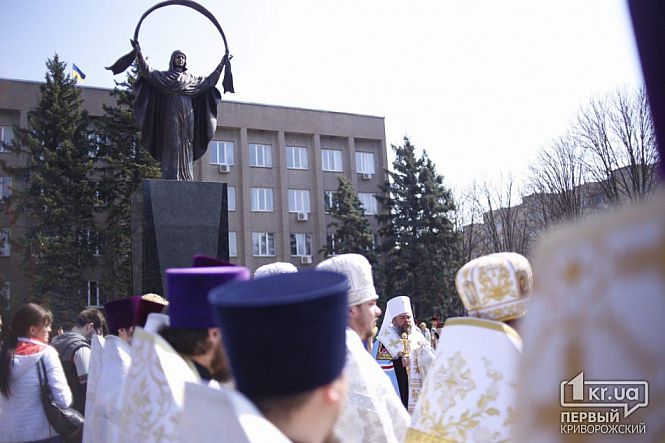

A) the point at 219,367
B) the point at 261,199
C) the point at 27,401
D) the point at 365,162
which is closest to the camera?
the point at 219,367

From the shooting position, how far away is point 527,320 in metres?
0.63

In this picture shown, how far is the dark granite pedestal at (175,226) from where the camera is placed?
7.58 meters

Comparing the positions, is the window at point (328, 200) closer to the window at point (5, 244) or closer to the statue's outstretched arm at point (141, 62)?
the window at point (5, 244)

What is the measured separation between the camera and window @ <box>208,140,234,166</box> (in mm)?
37500

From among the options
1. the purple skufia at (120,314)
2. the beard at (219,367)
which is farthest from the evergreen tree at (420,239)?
the beard at (219,367)

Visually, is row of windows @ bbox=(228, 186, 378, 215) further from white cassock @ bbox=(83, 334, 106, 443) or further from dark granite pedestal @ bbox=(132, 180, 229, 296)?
white cassock @ bbox=(83, 334, 106, 443)

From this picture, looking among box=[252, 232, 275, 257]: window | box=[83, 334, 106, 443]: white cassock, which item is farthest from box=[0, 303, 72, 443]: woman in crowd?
box=[252, 232, 275, 257]: window

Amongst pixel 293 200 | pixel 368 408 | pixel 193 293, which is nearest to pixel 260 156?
pixel 293 200

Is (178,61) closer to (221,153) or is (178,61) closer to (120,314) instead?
(120,314)

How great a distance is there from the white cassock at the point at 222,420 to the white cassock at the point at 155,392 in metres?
0.83

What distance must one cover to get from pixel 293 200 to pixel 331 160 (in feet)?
12.5

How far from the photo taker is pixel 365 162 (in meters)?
42.3

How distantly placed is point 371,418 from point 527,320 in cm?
270

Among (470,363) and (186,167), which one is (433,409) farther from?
(186,167)
